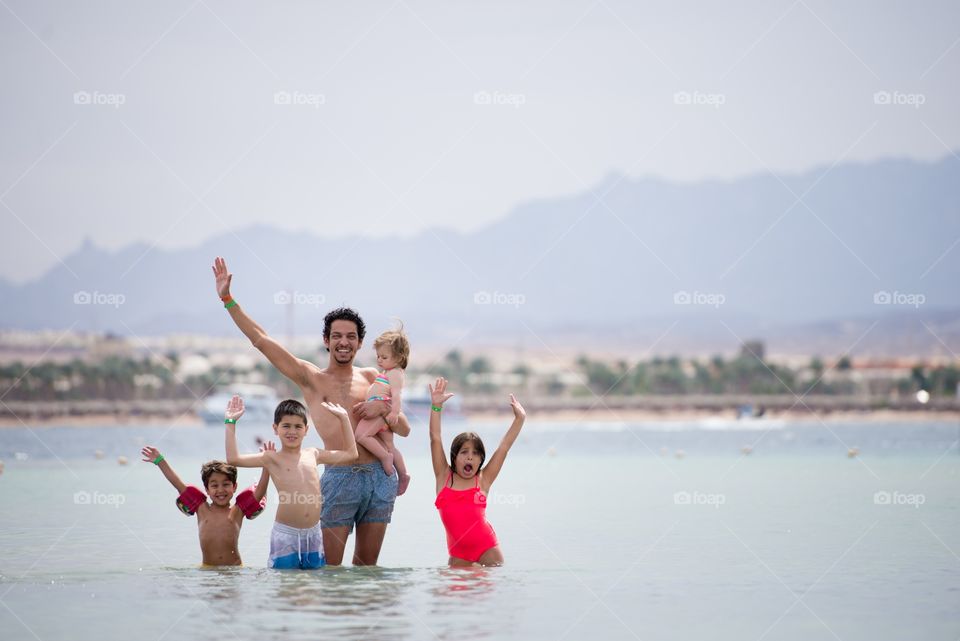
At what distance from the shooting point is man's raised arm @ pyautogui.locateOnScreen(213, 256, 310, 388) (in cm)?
985

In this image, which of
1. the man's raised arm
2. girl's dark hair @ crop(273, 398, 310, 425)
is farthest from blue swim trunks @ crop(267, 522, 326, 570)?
the man's raised arm

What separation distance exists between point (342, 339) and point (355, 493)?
120cm

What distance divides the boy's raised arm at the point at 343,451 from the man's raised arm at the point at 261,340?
1.08 ft

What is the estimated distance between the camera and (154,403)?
405ft

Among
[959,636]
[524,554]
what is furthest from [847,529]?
[959,636]

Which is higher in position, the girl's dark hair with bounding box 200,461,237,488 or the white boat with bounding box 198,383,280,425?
the white boat with bounding box 198,383,280,425

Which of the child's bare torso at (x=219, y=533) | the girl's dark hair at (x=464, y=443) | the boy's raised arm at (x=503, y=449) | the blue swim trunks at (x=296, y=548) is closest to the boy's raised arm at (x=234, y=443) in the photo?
the blue swim trunks at (x=296, y=548)

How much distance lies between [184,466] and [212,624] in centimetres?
2975

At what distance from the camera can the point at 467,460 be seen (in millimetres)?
10938

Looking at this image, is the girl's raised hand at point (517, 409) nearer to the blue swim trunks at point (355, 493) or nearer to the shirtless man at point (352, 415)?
the shirtless man at point (352, 415)

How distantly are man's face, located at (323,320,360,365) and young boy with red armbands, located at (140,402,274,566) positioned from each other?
3.93 feet

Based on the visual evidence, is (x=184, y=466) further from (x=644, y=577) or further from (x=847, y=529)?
(x=644, y=577)

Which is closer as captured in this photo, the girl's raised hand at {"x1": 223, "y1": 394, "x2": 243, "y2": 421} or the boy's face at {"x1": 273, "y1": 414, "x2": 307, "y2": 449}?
the girl's raised hand at {"x1": 223, "y1": 394, "x2": 243, "y2": 421}

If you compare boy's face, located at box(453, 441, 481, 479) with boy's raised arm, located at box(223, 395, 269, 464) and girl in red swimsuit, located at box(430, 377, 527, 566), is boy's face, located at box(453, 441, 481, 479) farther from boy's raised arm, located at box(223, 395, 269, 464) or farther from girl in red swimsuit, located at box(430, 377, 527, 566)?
boy's raised arm, located at box(223, 395, 269, 464)
